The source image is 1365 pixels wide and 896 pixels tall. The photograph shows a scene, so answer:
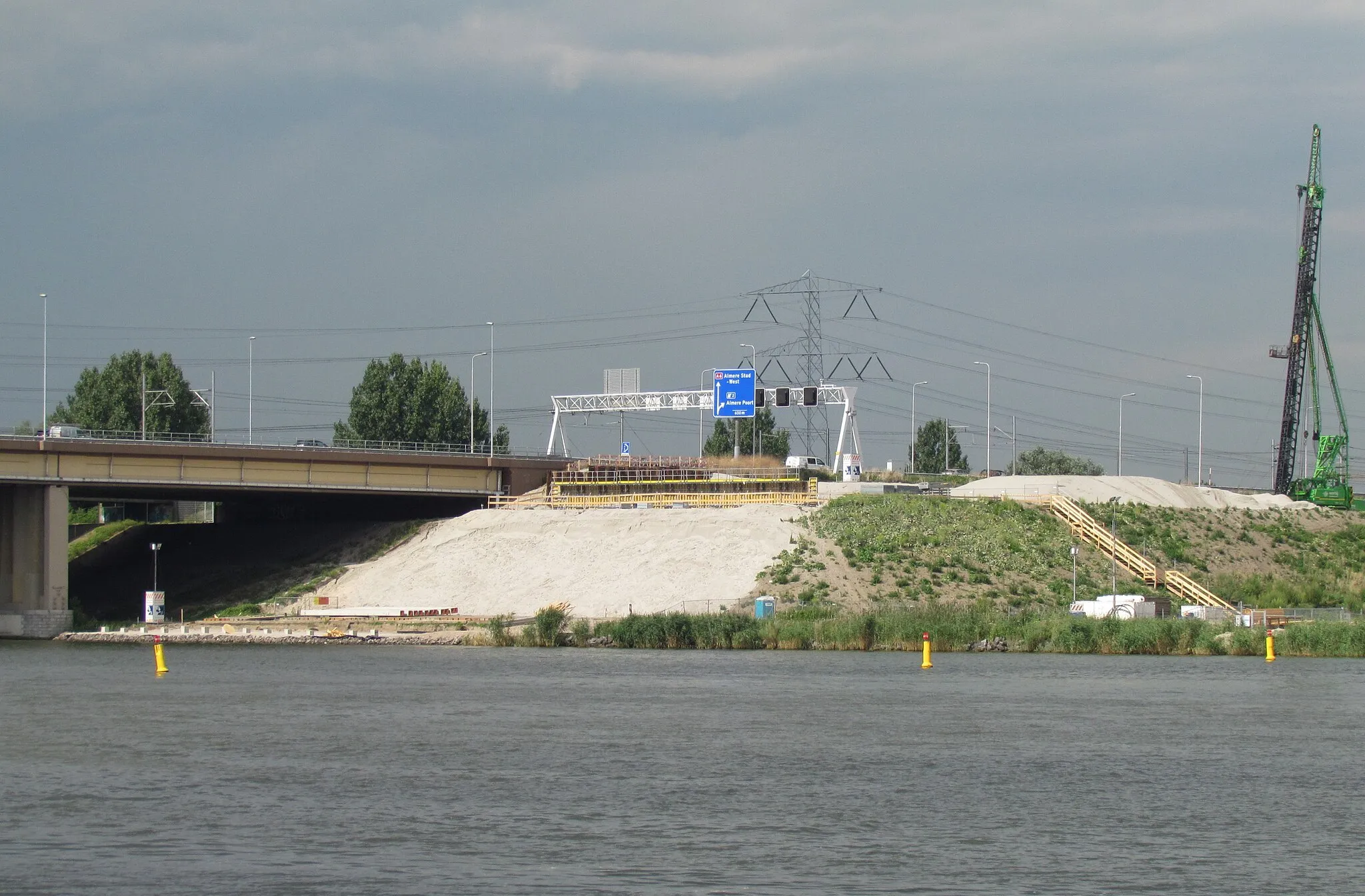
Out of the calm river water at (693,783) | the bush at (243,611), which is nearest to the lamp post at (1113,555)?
the calm river water at (693,783)

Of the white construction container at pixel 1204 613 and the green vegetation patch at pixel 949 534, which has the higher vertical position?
the green vegetation patch at pixel 949 534

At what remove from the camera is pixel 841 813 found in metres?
36.8

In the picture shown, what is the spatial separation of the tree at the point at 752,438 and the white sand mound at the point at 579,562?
2908 inches

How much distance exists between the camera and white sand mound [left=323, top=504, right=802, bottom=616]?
95.7m

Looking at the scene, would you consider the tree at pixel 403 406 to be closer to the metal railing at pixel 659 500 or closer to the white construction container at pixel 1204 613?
the metal railing at pixel 659 500

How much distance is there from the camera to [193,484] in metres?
104

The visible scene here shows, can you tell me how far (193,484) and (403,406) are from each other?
60663 millimetres

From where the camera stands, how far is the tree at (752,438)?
185 meters

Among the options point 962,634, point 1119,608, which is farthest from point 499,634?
point 1119,608

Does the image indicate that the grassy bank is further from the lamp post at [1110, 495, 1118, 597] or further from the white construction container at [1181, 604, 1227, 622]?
the lamp post at [1110, 495, 1118, 597]

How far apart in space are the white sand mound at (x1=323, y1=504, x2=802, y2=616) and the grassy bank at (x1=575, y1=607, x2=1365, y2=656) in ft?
24.2

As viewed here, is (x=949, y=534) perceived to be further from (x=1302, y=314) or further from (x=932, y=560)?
(x=1302, y=314)

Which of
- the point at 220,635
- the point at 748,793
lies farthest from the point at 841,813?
the point at 220,635

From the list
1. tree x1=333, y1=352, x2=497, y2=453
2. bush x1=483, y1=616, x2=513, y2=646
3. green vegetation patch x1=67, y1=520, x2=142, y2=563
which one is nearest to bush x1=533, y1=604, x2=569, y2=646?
bush x1=483, y1=616, x2=513, y2=646
